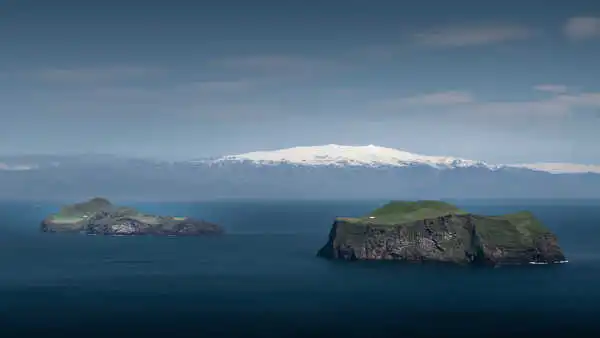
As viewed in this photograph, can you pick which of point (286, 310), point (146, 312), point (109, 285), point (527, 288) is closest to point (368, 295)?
point (286, 310)

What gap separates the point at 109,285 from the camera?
7736 inches

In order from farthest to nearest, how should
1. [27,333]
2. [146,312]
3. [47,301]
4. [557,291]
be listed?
[557,291]
[47,301]
[146,312]
[27,333]

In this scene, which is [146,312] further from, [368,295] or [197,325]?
[368,295]

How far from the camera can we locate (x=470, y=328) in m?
142

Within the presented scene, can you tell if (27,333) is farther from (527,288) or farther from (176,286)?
(527,288)

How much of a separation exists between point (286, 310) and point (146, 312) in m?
Answer: 27.9

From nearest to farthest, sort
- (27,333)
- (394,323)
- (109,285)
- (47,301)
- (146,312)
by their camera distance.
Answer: (27,333)
(394,323)
(146,312)
(47,301)
(109,285)

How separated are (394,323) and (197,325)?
36.3m

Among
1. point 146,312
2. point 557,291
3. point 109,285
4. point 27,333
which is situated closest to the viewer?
point 27,333

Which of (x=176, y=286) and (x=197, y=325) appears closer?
(x=197, y=325)

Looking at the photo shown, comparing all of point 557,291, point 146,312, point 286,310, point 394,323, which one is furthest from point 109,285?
point 557,291

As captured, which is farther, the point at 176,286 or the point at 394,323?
the point at 176,286

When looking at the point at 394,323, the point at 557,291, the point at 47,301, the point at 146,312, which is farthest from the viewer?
the point at 557,291

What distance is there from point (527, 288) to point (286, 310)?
205 feet
